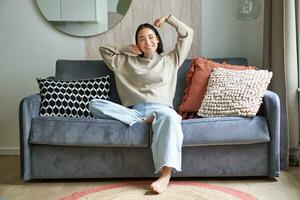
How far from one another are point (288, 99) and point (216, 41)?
861mm

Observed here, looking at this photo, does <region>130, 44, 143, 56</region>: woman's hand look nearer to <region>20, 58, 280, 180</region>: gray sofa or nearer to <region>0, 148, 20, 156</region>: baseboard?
<region>20, 58, 280, 180</region>: gray sofa

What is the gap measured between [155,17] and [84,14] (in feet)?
1.91

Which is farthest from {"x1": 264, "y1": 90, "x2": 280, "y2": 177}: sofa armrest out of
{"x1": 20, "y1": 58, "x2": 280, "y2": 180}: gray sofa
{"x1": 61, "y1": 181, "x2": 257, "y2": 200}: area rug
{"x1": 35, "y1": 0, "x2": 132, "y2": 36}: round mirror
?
{"x1": 35, "y1": 0, "x2": 132, "y2": 36}: round mirror

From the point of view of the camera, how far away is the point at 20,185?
9.25ft

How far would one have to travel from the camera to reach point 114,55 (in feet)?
10.6

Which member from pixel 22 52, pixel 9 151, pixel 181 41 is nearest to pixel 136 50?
pixel 181 41

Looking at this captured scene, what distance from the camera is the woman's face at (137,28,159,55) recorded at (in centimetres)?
307

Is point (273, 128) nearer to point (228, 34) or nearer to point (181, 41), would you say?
point (181, 41)

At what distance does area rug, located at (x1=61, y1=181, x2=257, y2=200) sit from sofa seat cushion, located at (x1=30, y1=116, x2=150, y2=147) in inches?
10.3

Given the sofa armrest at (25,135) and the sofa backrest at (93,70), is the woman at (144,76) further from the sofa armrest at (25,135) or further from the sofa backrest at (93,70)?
the sofa armrest at (25,135)

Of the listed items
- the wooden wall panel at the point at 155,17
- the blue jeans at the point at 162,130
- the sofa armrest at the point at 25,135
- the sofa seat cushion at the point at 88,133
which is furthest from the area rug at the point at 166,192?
the wooden wall panel at the point at 155,17

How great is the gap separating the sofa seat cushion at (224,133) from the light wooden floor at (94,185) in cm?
27

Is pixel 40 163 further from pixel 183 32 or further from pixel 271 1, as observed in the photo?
pixel 271 1

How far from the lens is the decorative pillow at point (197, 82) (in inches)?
123
